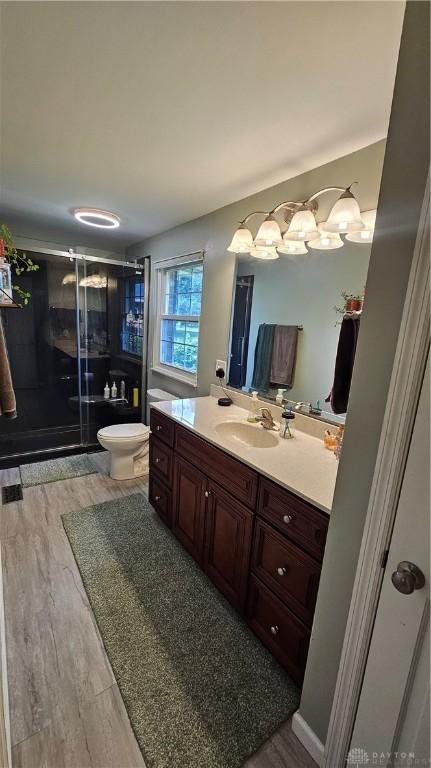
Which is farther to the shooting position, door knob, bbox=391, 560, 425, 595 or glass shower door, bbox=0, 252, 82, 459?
glass shower door, bbox=0, 252, 82, 459

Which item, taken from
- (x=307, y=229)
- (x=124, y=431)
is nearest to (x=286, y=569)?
(x=307, y=229)

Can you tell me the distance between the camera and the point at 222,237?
2.38 meters

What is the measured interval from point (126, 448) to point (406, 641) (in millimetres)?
2288

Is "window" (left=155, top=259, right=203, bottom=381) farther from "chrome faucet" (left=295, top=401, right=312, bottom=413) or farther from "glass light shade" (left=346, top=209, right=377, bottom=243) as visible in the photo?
"glass light shade" (left=346, top=209, right=377, bottom=243)

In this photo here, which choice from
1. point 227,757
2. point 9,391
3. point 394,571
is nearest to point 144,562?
point 227,757

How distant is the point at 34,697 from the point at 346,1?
99.9 inches

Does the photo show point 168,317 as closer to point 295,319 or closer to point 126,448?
point 126,448

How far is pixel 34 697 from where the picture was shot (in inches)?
46.1

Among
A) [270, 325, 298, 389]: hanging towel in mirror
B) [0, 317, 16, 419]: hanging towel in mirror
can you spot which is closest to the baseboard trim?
[270, 325, 298, 389]: hanging towel in mirror

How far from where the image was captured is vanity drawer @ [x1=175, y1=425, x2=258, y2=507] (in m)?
1.38

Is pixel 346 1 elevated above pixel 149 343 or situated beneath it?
elevated above

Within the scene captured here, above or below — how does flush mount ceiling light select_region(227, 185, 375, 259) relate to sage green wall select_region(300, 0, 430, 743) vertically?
above

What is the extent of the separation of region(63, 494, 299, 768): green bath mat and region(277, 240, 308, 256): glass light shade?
2.00 metres

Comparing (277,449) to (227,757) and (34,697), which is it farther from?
(34,697)
